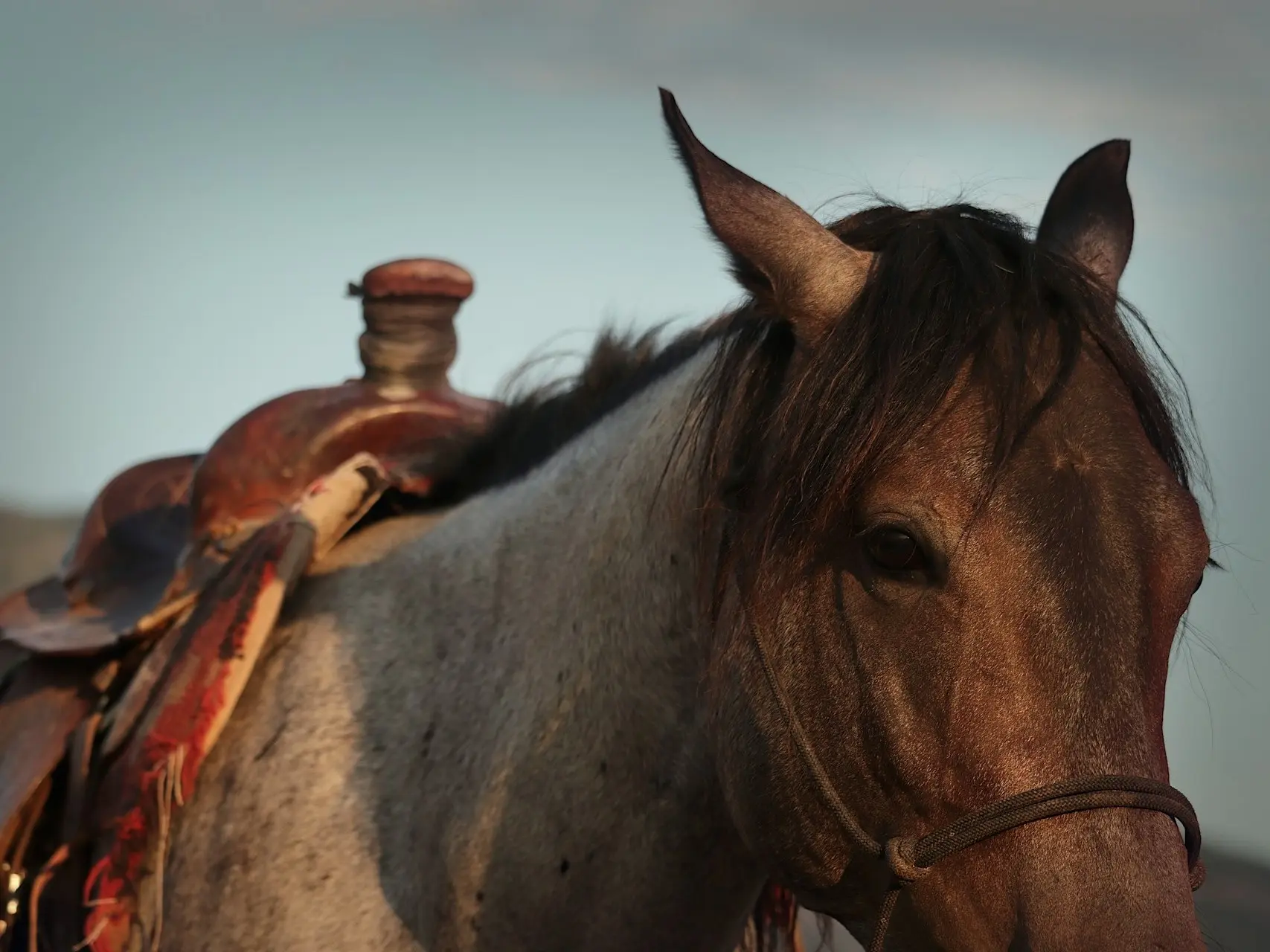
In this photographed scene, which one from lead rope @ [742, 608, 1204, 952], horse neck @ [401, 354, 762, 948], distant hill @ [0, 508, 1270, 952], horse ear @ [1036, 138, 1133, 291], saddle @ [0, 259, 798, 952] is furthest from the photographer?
distant hill @ [0, 508, 1270, 952]

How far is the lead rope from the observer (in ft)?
4.31

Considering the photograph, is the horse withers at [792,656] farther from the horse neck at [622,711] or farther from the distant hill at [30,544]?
the distant hill at [30,544]

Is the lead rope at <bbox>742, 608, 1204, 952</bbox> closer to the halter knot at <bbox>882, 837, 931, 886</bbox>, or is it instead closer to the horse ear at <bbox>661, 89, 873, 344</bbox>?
the halter knot at <bbox>882, 837, 931, 886</bbox>

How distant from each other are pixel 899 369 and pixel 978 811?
0.50m

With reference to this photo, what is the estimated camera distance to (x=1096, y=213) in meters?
1.87

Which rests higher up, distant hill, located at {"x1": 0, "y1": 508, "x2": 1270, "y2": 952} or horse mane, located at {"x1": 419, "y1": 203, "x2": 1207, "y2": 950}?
horse mane, located at {"x1": 419, "y1": 203, "x2": 1207, "y2": 950}

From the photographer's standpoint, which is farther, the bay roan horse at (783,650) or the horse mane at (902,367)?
the horse mane at (902,367)

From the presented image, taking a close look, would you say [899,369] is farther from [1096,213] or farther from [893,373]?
[1096,213]

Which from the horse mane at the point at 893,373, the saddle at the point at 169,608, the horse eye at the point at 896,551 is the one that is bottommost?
the saddle at the point at 169,608

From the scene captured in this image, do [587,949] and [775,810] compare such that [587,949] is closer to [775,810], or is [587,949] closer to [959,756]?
[775,810]

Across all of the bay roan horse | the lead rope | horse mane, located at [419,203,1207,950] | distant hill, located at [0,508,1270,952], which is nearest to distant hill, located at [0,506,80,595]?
distant hill, located at [0,508,1270,952]

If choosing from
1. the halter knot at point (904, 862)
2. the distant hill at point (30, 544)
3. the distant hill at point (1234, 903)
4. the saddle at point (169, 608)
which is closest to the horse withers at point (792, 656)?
the halter knot at point (904, 862)

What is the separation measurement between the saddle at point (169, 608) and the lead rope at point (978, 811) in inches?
32.1

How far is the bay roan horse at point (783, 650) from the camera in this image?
136 cm
